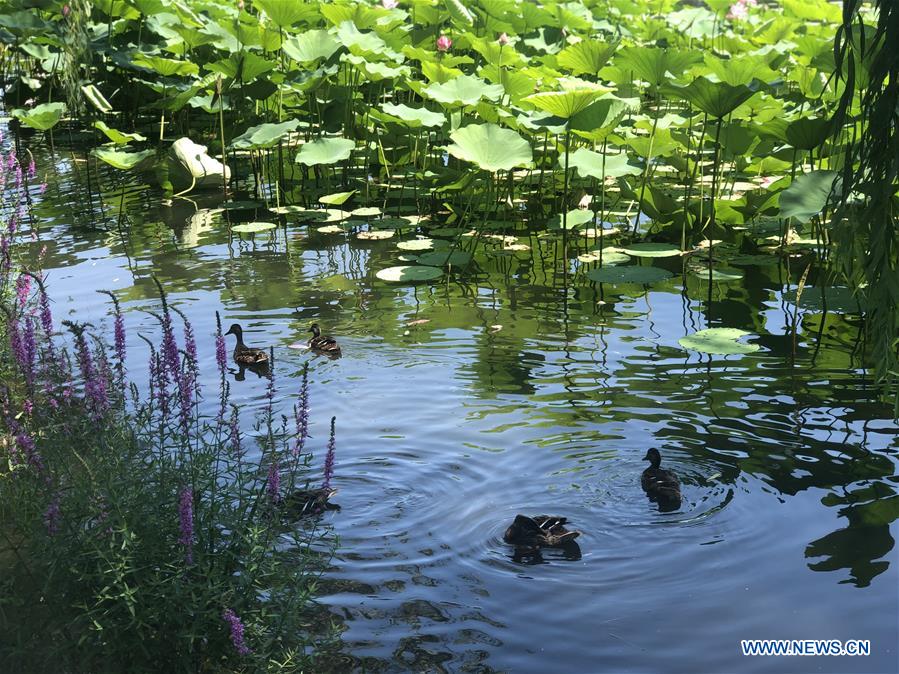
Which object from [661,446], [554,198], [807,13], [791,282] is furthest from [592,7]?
[661,446]

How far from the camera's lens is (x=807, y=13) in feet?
54.0

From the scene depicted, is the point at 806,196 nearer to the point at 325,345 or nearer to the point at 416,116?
the point at 325,345

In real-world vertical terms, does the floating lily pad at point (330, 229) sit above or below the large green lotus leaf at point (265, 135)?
below

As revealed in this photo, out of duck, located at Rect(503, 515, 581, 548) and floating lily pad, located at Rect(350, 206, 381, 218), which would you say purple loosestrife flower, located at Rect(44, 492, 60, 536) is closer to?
duck, located at Rect(503, 515, 581, 548)

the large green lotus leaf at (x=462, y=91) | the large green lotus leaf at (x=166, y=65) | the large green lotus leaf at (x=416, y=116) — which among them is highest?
the large green lotus leaf at (x=166, y=65)

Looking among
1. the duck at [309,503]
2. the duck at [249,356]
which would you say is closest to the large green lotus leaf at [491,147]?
the duck at [249,356]

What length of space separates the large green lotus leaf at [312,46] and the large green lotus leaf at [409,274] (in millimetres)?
3040

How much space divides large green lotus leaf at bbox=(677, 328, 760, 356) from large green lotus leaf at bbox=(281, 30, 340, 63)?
17.5 feet

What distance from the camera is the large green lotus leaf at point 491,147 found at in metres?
7.93

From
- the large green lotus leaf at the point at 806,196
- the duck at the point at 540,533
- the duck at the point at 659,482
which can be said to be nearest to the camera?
the duck at the point at 540,533

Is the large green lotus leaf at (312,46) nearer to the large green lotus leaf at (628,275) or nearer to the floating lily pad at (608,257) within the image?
the floating lily pad at (608,257)

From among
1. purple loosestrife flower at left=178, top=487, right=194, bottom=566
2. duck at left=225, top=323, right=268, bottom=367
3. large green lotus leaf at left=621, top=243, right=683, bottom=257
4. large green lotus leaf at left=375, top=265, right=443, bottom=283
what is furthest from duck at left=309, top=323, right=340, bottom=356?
purple loosestrife flower at left=178, top=487, right=194, bottom=566

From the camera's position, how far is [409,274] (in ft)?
26.4

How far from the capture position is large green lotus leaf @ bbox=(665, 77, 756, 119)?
7.28 m
